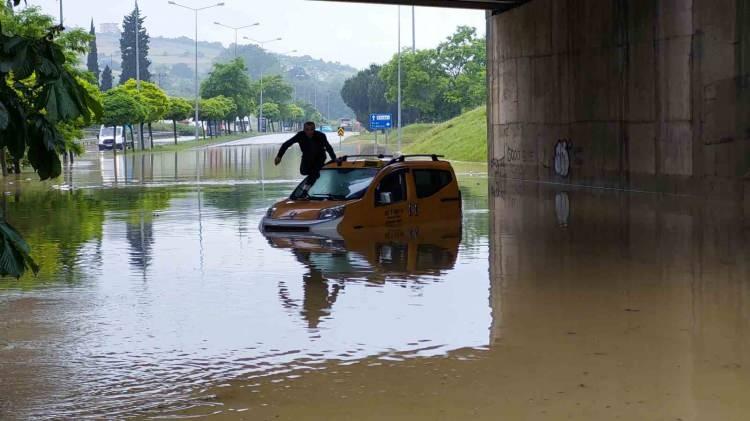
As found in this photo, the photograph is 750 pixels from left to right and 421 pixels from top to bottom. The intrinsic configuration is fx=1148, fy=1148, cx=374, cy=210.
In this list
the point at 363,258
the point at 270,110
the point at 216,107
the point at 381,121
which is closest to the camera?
the point at 363,258

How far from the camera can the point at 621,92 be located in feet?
102

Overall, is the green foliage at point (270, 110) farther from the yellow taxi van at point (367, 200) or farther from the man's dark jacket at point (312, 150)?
the yellow taxi van at point (367, 200)

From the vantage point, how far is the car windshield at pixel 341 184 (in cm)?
1917

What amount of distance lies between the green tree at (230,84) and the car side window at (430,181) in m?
109

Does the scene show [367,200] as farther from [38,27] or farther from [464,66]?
[464,66]

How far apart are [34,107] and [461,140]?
6515 cm

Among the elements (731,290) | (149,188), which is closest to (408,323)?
(731,290)

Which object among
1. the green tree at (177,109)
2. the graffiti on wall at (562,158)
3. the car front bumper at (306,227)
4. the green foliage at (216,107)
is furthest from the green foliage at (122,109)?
the car front bumper at (306,227)

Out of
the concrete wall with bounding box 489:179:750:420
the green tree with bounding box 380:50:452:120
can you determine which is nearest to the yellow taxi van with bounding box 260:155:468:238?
the concrete wall with bounding box 489:179:750:420

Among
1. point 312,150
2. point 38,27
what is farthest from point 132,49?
point 312,150

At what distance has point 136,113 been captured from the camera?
250 feet

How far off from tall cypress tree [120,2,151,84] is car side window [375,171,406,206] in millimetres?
159085

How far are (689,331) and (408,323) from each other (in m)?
2.45

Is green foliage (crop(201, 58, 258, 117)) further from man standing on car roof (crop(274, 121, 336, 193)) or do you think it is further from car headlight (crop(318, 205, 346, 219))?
car headlight (crop(318, 205, 346, 219))
